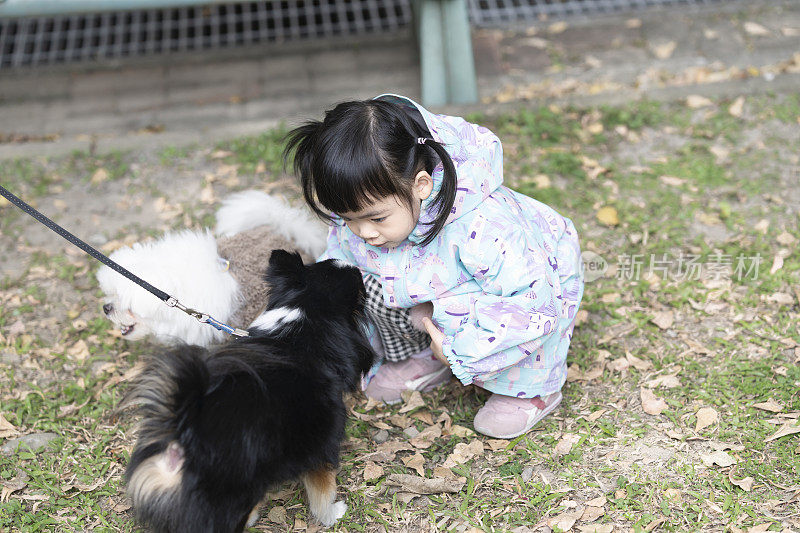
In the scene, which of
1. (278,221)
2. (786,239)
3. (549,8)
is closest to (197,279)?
(278,221)

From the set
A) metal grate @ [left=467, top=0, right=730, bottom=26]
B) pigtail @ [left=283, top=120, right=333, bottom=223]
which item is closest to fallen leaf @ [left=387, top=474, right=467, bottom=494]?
pigtail @ [left=283, top=120, right=333, bottom=223]

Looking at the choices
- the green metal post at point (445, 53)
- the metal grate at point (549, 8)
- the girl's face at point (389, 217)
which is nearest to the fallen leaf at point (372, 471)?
the girl's face at point (389, 217)

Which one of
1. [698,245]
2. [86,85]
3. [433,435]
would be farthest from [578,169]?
[86,85]

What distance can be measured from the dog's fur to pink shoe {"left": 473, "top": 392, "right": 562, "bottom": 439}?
0.71 meters

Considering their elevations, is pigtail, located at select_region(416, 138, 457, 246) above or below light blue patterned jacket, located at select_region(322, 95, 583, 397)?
above

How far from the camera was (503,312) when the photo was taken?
8.23 feet

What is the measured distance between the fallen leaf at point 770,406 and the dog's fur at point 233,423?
1678mm

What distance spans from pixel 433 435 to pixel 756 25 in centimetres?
426

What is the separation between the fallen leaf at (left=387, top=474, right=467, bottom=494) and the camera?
2.65 meters

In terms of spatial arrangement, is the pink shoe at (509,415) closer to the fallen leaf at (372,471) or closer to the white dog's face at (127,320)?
the fallen leaf at (372,471)

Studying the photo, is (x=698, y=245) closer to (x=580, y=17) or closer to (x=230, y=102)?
(x=580, y=17)

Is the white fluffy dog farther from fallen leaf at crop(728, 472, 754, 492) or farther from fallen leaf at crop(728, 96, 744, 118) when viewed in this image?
fallen leaf at crop(728, 96, 744, 118)

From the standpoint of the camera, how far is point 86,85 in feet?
18.0

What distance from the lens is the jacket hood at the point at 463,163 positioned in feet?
8.28
